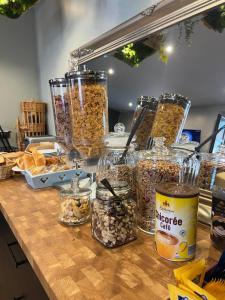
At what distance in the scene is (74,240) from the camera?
62cm

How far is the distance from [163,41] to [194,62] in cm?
15

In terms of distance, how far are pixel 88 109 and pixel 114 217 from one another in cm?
36

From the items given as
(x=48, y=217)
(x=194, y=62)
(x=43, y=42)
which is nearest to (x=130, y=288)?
(x=48, y=217)

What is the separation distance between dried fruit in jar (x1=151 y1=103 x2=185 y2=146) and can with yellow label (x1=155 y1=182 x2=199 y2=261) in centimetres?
28

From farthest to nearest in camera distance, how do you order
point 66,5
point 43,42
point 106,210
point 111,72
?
point 43,42, point 66,5, point 111,72, point 106,210

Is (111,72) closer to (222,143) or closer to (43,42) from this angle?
(222,143)

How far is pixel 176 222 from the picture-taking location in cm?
50

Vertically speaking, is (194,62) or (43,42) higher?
(43,42)

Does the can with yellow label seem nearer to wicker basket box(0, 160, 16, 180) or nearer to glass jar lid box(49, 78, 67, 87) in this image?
glass jar lid box(49, 78, 67, 87)

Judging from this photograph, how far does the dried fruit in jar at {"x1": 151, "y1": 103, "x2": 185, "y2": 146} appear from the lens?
0.78 metres

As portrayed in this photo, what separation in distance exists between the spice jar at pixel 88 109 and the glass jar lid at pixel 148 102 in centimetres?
18

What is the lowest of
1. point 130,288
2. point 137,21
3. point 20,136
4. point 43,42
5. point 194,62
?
point 130,288

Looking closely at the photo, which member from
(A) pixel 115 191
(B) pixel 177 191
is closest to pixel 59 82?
(A) pixel 115 191

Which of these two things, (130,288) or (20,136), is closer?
(130,288)
